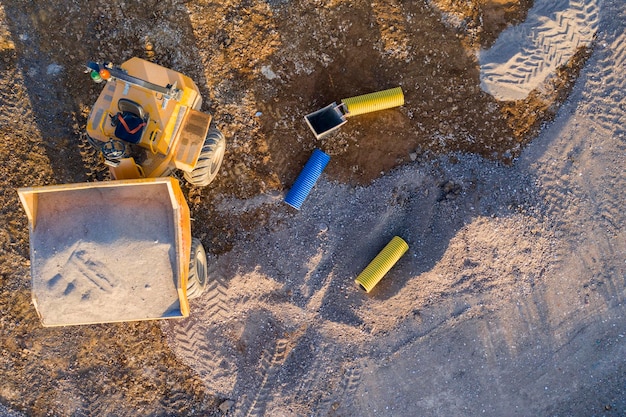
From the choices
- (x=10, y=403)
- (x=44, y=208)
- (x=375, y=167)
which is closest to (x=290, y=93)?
(x=375, y=167)

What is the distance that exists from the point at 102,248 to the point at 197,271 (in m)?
2.18

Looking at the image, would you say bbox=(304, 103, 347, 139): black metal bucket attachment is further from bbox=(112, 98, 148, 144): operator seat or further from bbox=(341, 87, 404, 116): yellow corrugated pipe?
bbox=(112, 98, 148, 144): operator seat

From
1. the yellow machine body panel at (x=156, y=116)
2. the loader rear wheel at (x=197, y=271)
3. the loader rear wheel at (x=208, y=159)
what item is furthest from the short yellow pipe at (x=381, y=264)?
the yellow machine body panel at (x=156, y=116)

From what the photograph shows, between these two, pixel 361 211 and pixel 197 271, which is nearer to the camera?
pixel 197 271

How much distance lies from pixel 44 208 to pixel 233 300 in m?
4.46

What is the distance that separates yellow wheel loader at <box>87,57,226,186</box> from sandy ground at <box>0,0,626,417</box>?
1936 mm

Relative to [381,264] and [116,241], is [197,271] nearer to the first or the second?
[116,241]

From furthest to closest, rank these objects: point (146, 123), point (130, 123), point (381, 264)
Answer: point (381, 264) → point (146, 123) → point (130, 123)

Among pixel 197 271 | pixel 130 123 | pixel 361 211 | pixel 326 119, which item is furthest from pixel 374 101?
pixel 197 271

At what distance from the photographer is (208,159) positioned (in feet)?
34.6

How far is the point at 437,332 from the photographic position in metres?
11.1

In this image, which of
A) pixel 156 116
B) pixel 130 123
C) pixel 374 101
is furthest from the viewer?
pixel 374 101

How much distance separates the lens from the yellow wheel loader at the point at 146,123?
9242 millimetres

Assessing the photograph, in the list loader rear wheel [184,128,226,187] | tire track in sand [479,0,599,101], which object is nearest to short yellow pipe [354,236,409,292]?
loader rear wheel [184,128,226,187]
